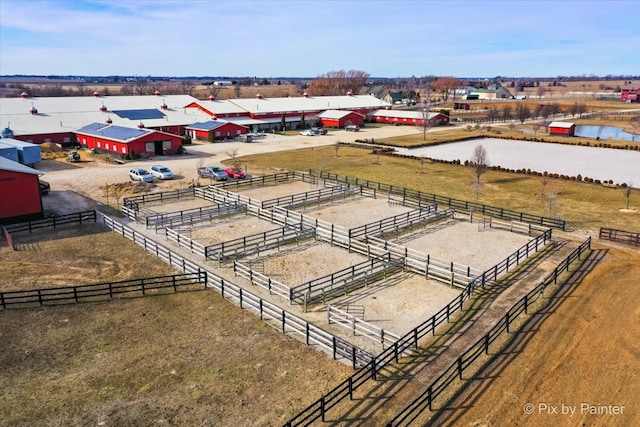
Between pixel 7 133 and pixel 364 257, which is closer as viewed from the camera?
pixel 364 257

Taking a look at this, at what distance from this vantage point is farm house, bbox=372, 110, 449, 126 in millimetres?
98000

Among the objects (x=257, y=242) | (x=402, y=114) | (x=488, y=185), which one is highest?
(x=402, y=114)

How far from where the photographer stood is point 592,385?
1655 cm

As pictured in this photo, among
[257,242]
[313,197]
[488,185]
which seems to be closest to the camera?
[257,242]

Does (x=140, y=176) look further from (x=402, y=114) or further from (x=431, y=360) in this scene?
(x=402, y=114)

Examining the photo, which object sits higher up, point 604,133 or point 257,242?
point 604,133

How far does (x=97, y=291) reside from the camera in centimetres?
2330

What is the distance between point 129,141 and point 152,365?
44.9 metres

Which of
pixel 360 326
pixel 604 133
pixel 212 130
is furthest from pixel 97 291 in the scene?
pixel 604 133

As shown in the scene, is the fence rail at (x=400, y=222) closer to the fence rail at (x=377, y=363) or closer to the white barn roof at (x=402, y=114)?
the fence rail at (x=377, y=363)

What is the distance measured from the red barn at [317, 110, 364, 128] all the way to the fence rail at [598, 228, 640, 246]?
66.0 meters

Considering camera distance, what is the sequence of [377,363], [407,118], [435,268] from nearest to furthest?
[377,363], [435,268], [407,118]

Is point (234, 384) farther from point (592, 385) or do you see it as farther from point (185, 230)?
point (185, 230)

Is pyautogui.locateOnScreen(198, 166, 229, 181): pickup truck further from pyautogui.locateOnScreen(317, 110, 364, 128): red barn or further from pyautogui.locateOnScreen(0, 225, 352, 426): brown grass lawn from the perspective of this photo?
pyautogui.locateOnScreen(317, 110, 364, 128): red barn
